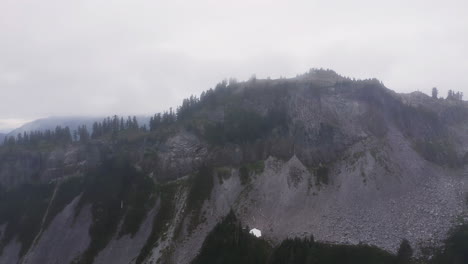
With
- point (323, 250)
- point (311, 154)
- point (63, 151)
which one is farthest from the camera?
point (63, 151)

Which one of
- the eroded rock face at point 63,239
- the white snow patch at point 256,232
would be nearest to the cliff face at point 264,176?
the eroded rock face at point 63,239

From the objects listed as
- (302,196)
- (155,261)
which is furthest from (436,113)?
(155,261)

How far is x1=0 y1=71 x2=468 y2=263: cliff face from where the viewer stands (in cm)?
7569

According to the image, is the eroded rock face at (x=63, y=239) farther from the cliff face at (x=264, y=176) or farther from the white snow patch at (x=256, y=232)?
the white snow patch at (x=256, y=232)

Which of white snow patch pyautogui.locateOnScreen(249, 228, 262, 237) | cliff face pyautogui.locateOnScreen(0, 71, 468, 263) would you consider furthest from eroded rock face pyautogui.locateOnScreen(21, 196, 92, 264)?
white snow patch pyautogui.locateOnScreen(249, 228, 262, 237)

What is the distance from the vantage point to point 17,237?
94438mm

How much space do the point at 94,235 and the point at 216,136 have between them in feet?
157

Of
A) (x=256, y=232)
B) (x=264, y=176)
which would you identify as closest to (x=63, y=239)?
(x=256, y=232)

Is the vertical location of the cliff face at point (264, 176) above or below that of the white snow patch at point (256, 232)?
above

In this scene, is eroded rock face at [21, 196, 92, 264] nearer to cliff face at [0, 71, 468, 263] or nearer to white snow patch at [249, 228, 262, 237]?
cliff face at [0, 71, 468, 263]

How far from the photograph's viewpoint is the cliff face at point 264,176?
75.7m

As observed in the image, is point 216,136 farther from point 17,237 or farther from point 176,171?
point 17,237

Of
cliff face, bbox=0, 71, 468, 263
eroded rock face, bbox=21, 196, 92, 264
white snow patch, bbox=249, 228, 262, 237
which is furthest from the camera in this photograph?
eroded rock face, bbox=21, 196, 92, 264

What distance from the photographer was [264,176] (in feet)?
293
